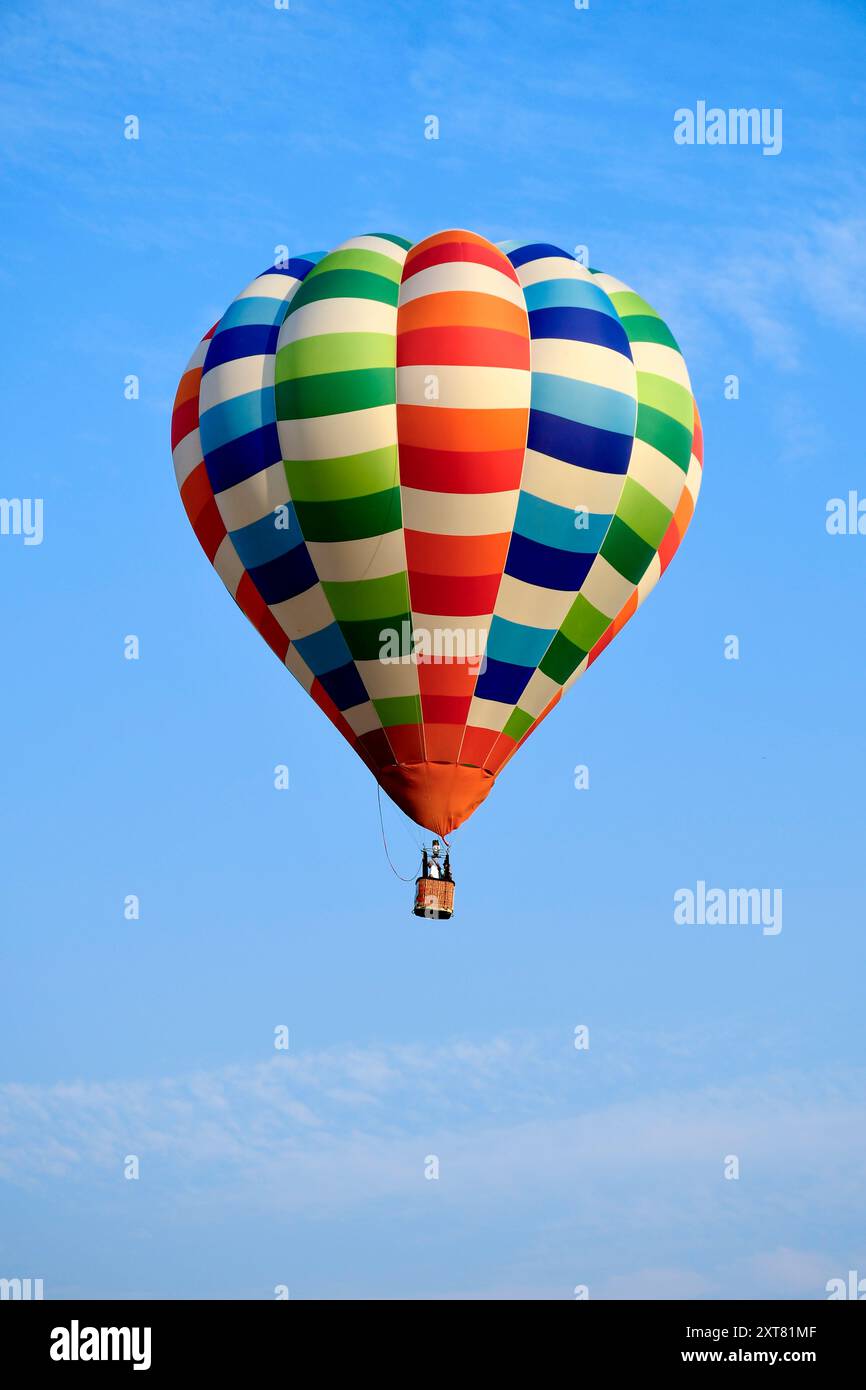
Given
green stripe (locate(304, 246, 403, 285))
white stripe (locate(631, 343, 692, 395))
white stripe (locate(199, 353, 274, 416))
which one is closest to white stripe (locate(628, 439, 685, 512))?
white stripe (locate(631, 343, 692, 395))

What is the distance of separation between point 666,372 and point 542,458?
248 centimetres

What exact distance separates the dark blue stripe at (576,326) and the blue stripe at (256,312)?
9.68 feet

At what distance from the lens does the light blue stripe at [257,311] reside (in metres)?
31.5

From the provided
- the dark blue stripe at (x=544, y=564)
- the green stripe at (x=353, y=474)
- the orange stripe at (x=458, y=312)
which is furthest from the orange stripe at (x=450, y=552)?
the orange stripe at (x=458, y=312)

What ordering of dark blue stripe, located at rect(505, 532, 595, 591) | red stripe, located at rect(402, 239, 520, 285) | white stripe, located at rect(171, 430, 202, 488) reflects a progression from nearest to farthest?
dark blue stripe, located at rect(505, 532, 595, 591) < red stripe, located at rect(402, 239, 520, 285) < white stripe, located at rect(171, 430, 202, 488)

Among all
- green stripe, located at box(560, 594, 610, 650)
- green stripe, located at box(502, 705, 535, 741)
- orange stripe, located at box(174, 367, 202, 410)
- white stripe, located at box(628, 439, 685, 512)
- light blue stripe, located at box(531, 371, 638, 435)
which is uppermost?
orange stripe, located at box(174, 367, 202, 410)

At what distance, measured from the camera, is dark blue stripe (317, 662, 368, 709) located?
102 ft

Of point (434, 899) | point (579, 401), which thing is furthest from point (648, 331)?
point (434, 899)

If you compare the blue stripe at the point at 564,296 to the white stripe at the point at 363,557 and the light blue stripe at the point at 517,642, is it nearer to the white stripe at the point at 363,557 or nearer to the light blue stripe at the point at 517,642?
the white stripe at the point at 363,557

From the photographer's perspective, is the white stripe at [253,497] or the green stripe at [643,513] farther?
the green stripe at [643,513]

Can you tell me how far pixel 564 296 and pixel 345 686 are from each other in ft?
16.6

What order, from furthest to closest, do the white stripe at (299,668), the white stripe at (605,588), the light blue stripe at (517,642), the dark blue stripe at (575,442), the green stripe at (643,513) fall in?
the white stripe at (299,668), the white stripe at (605,588), the green stripe at (643,513), the light blue stripe at (517,642), the dark blue stripe at (575,442)

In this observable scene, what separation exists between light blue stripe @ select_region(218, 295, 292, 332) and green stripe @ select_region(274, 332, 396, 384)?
1047 millimetres

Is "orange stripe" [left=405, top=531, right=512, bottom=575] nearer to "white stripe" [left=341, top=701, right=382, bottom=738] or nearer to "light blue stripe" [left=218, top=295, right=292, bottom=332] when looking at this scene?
"white stripe" [left=341, top=701, right=382, bottom=738]
